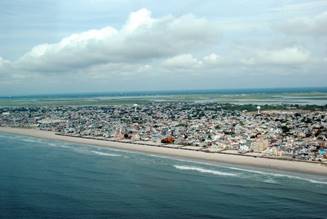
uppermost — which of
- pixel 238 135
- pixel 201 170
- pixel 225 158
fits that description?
pixel 238 135

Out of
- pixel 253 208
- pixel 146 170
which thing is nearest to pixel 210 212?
pixel 253 208

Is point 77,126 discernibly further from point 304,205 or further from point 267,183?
point 304,205

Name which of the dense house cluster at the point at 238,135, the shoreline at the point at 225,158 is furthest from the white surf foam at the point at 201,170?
the dense house cluster at the point at 238,135

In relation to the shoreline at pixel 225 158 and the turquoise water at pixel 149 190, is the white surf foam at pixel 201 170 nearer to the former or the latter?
the turquoise water at pixel 149 190

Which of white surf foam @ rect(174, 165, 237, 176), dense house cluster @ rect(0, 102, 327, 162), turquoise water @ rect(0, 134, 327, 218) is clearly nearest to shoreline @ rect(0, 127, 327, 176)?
dense house cluster @ rect(0, 102, 327, 162)

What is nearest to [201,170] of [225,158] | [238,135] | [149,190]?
[225,158]

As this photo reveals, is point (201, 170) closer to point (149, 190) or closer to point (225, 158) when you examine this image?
point (225, 158)

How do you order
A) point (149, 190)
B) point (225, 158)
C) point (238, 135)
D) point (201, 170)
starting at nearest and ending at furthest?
point (149, 190), point (201, 170), point (225, 158), point (238, 135)

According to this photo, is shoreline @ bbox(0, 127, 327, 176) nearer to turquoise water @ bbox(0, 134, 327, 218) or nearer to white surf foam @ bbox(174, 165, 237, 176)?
turquoise water @ bbox(0, 134, 327, 218)
